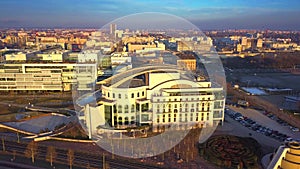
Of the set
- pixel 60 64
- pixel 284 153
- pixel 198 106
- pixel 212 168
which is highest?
pixel 60 64

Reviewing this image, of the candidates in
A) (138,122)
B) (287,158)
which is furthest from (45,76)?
(287,158)

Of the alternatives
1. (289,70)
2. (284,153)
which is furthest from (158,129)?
(289,70)

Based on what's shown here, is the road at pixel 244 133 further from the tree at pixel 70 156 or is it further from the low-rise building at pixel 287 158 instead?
the tree at pixel 70 156

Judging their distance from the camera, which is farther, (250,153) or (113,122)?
(113,122)

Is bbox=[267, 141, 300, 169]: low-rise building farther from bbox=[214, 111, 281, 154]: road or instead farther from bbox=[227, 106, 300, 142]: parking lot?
bbox=[227, 106, 300, 142]: parking lot

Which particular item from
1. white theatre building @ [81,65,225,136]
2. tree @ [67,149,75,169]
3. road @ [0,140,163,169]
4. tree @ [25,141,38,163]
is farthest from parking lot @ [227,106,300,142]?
tree @ [25,141,38,163]

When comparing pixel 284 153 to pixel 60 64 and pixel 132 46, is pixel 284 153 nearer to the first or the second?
pixel 60 64
